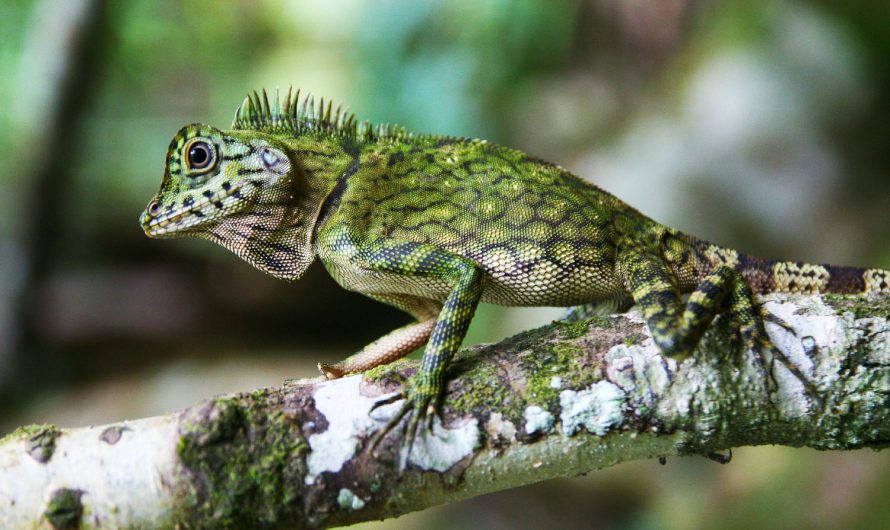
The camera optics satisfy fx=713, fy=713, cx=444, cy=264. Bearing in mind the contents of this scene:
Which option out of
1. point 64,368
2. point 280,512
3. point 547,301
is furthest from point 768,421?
point 64,368

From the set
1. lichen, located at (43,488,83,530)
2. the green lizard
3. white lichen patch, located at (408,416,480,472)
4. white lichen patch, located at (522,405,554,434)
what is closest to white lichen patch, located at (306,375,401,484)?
white lichen patch, located at (408,416,480,472)

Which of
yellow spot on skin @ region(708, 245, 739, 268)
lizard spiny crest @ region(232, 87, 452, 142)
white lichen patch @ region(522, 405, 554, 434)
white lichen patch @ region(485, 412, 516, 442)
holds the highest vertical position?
lizard spiny crest @ region(232, 87, 452, 142)

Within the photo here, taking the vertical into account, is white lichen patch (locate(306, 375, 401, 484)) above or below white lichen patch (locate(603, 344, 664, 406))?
below

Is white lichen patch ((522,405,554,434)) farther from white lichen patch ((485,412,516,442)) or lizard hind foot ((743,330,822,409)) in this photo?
lizard hind foot ((743,330,822,409))

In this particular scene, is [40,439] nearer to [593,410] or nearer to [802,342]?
[593,410]

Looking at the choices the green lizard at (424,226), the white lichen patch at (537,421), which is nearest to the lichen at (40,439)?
the green lizard at (424,226)

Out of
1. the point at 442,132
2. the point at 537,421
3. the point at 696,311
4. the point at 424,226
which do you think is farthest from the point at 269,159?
the point at 442,132

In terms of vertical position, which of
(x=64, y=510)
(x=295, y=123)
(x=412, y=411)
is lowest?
(x=64, y=510)
